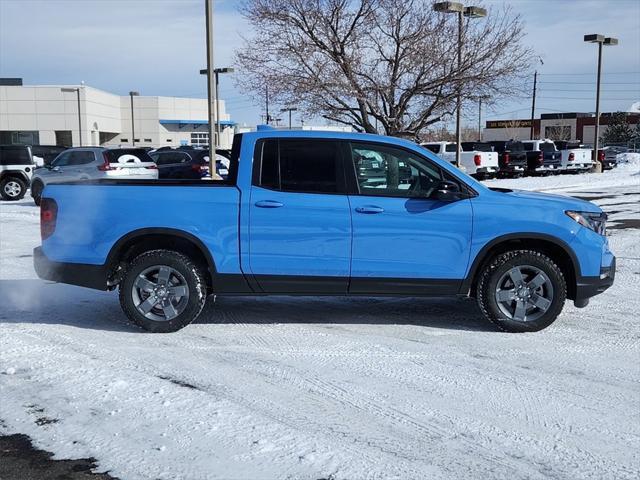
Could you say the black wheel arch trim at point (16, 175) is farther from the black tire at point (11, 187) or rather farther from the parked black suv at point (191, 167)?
the parked black suv at point (191, 167)

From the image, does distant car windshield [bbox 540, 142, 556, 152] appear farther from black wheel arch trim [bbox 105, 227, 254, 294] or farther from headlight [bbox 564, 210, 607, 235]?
black wheel arch trim [bbox 105, 227, 254, 294]

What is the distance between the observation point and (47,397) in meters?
4.81

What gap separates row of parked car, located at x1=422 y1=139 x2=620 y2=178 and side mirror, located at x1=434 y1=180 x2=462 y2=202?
24563 mm

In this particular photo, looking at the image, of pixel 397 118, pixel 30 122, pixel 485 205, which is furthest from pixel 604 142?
pixel 485 205

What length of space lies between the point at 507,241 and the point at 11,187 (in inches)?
797

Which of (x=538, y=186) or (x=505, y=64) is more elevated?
(x=505, y=64)

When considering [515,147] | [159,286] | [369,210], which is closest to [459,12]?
[515,147]

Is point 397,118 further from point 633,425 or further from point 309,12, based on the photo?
point 633,425

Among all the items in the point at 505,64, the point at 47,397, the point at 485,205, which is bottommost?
the point at 47,397

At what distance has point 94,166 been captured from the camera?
19672 millimetres

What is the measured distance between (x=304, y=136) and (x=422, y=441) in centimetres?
327

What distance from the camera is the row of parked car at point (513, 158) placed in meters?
30.7

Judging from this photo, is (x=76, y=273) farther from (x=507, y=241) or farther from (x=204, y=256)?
(x=507, y=241)

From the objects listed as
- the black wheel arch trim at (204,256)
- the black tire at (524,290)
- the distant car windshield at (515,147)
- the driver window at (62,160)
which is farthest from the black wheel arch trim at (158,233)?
the distant car windshield at (515,147)
